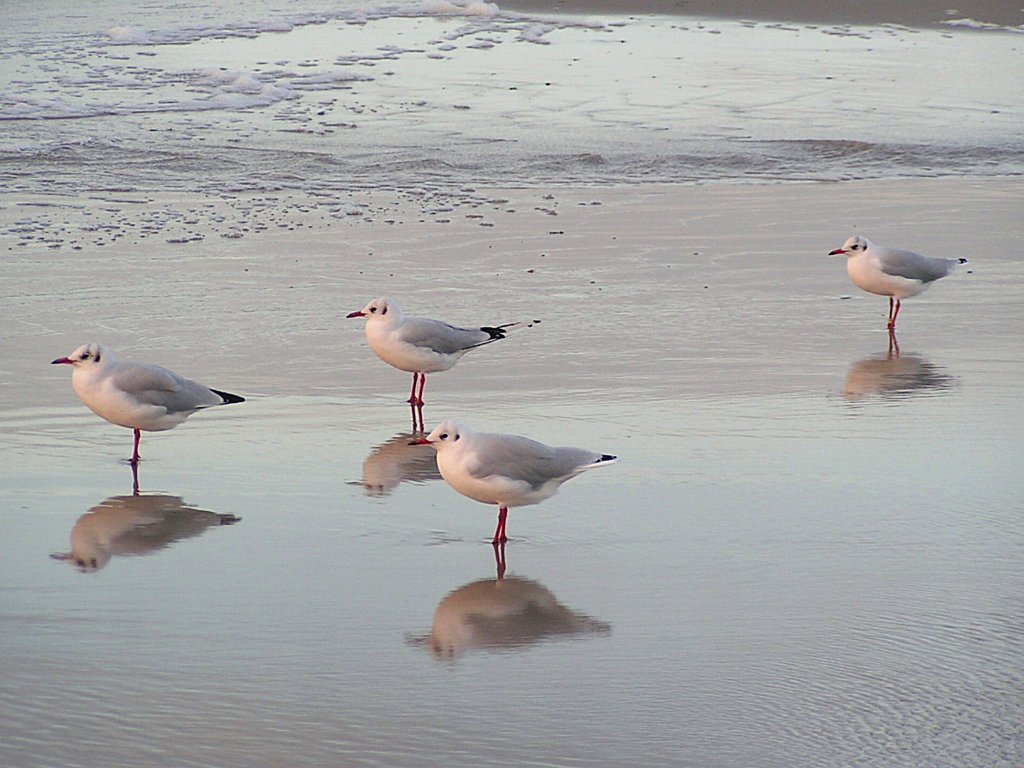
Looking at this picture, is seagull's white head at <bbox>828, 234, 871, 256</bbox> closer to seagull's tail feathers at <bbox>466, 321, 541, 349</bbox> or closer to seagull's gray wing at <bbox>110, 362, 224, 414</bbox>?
seagull's tail feathers at <bbox>466, 321, 541, 349</bbox>

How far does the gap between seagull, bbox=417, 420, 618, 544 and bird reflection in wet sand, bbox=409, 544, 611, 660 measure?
38cm

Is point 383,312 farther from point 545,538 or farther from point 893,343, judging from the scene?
point 893,343

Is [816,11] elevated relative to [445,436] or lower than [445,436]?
elevated

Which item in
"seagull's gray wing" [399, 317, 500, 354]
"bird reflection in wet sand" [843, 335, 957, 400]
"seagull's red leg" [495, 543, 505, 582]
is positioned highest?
"seagull's gray wing" [399, 317, 500, 354]

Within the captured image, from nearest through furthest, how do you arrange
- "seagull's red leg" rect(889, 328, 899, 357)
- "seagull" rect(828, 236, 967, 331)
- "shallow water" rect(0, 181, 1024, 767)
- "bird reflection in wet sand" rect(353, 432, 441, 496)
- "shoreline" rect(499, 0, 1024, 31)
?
"shallow water" rect(0, 181, 1024, 767) → "bird reflection in wet sand" rect(353, 432, 441, 496) → "seagull's red leg" rect(889, 328, 899, 357) → "seagull" rect(828, 236, 967, 331) → "shoreline" rect(499, 0, 1024, 31)

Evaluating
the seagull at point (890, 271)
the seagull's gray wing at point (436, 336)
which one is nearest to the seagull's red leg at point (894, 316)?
the seagull at point (890, 271)

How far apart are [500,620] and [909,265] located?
16.1 feet

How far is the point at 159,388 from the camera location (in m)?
6.43

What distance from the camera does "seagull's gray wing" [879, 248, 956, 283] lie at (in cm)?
892

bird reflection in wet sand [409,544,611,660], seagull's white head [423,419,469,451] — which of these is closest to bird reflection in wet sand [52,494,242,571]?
seagull's white head [423,419,469,451]

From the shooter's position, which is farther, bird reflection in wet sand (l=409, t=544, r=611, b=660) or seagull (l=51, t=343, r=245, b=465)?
seagull (l=51, t=343, r=245, b=465)

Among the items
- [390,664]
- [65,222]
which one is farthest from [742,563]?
[65,222]

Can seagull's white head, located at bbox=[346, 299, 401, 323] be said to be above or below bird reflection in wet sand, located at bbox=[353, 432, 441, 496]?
above

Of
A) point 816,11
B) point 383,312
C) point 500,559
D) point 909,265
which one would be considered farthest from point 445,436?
point 816,11
